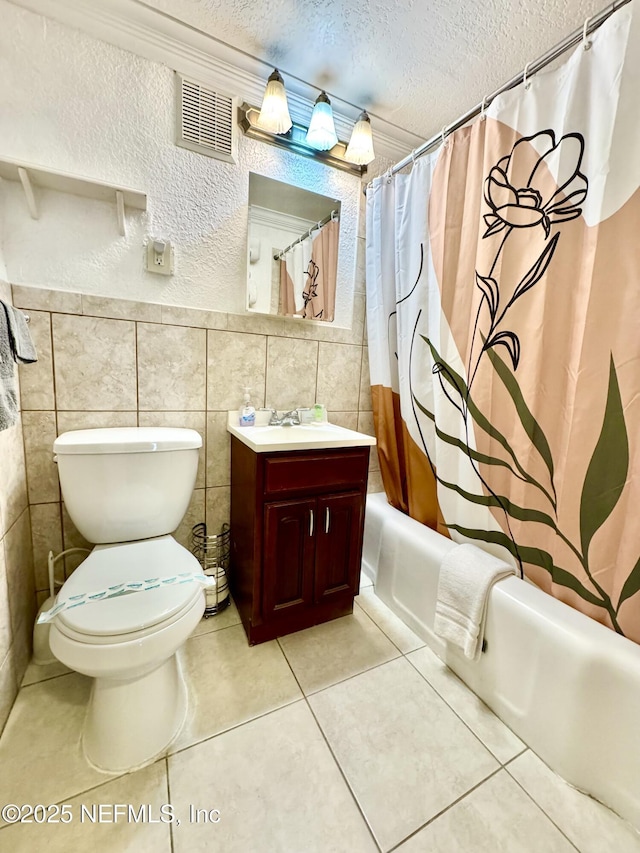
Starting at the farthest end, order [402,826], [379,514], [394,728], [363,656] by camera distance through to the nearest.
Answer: [379,514], [363,656], [394,728], [402,826]

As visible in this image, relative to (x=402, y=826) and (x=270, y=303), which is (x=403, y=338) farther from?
(x=402, y=826)

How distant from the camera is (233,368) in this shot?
60.5 inches

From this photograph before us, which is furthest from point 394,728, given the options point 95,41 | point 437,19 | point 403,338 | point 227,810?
point 95,41

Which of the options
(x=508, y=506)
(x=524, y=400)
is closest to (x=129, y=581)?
(x=508, y=506)

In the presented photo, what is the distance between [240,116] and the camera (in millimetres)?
1414

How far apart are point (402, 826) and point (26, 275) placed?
196 cm

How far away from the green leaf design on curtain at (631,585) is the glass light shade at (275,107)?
6.14 feet

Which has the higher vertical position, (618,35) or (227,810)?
(618,35)

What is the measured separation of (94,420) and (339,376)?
3.66 ft

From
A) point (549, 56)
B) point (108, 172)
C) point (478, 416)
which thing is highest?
point (549, 56)

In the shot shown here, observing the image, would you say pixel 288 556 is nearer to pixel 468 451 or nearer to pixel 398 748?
pixel 398 748

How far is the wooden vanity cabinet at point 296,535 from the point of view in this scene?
124 cm

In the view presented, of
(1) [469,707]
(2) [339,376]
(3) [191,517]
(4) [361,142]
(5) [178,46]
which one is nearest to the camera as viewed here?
(1) [469,707]

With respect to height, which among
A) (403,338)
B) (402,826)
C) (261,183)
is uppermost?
(261,183)
